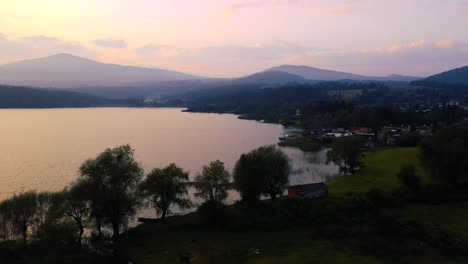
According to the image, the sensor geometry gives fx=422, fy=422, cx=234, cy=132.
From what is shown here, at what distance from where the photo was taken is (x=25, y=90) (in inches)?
6289

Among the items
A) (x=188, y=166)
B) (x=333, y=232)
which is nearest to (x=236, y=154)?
(x=188, y=166)

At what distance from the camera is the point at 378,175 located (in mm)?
34625

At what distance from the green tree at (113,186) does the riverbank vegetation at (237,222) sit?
0.05m

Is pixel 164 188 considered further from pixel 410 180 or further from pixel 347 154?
pixel 347 154

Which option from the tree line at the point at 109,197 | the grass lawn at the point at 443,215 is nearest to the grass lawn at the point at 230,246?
the tree line at the point at 109,197

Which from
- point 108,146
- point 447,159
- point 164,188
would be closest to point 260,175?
point 164,188

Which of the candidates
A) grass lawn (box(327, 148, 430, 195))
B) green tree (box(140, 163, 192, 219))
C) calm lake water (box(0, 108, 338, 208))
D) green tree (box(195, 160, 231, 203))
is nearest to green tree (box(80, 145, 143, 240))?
green tree (box(140, 163, 192, 219))

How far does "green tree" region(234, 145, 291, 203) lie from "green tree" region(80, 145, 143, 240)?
626 cm

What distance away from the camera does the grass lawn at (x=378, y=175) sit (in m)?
30.3

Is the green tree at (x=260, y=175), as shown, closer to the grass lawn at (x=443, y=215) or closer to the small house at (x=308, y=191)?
the small house at (x=308, y=191)

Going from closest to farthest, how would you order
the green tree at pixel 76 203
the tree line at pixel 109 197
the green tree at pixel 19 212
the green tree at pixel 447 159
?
the green tree at pixel 19 212 < the tree line at pixel 109 197 < the green tree at pixel 76 203 < the green tree at pixel 447 159

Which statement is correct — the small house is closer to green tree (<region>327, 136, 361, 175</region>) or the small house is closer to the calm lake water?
the calm lake water

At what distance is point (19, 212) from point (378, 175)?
86.9 feet

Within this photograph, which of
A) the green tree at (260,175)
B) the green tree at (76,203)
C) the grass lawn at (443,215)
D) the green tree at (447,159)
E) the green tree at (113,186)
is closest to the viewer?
the green tree at (76,203)
